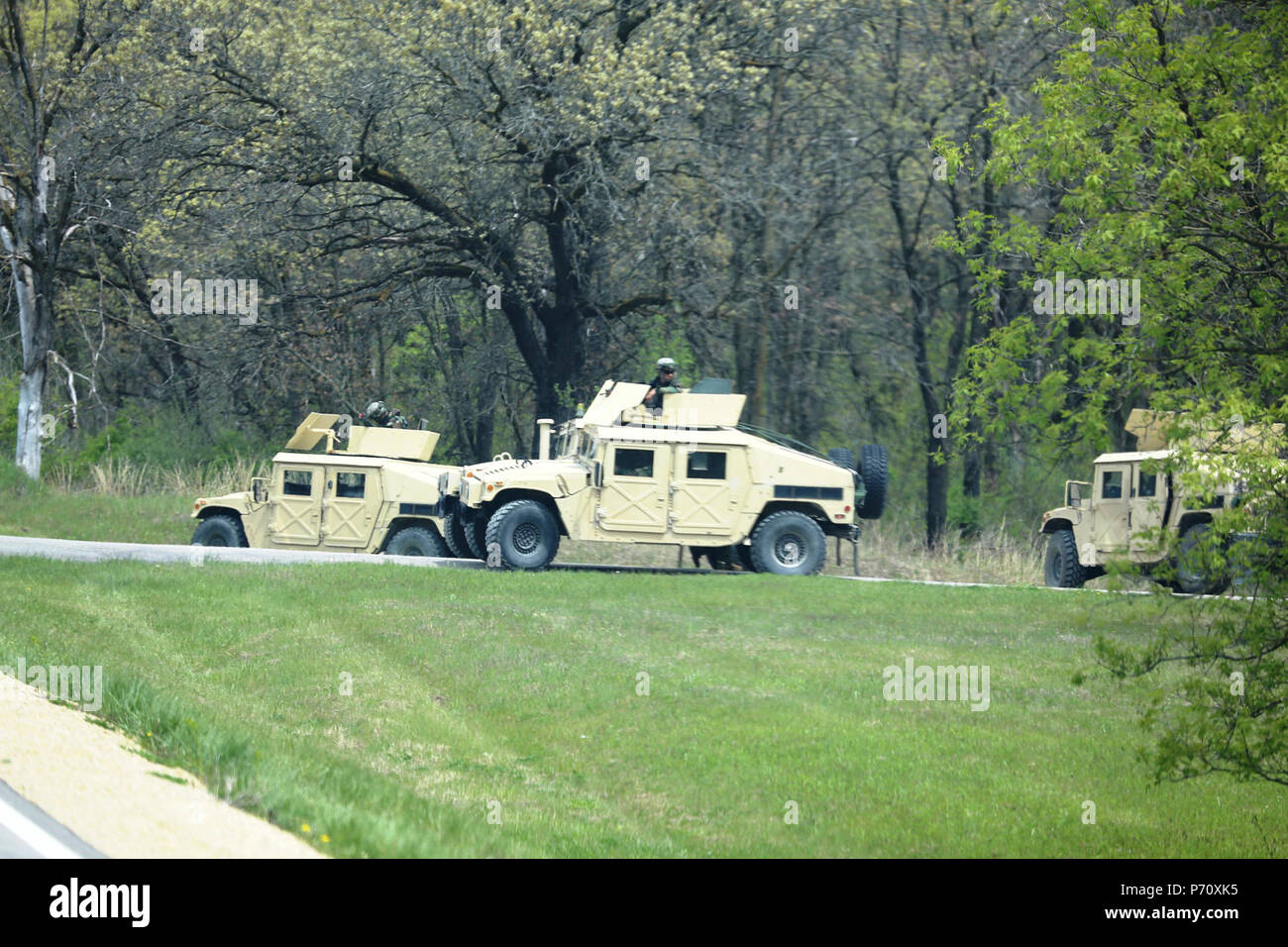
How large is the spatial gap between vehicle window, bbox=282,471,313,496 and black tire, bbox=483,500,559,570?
3.48m

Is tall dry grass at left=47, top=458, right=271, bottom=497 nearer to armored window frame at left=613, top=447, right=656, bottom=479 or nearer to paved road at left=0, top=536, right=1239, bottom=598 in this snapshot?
paved road at left=0, top=536, right=1239, bottom=598

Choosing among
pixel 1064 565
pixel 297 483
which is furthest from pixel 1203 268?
pixel 297 483

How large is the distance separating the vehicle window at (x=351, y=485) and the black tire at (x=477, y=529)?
5.56 ft

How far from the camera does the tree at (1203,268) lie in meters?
8.88

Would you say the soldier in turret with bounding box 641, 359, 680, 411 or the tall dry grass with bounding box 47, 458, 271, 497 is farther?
the tall dry grass with bounding box 47, 458, 271, 497

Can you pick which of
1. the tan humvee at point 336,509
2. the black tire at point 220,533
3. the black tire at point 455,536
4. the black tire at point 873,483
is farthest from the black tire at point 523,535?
the black tire at point 873,483

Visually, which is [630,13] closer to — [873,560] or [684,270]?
[684,270]

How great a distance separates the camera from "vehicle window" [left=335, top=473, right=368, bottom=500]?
887 inches

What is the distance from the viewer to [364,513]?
22562 mm

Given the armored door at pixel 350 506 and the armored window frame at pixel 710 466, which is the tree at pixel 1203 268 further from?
the armored door at pixel 350 506

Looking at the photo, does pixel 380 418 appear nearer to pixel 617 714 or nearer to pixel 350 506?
pixel 350 506

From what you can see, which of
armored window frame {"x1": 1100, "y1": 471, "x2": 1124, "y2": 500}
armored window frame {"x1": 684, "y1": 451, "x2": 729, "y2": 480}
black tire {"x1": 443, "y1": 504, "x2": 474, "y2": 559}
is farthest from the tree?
black tire {"x1": 443, "y1": 504, "x2": 474, "y2": 559}

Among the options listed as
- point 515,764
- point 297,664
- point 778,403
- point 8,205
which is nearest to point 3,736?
point 515,764

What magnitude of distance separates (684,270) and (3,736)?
1977 cm
